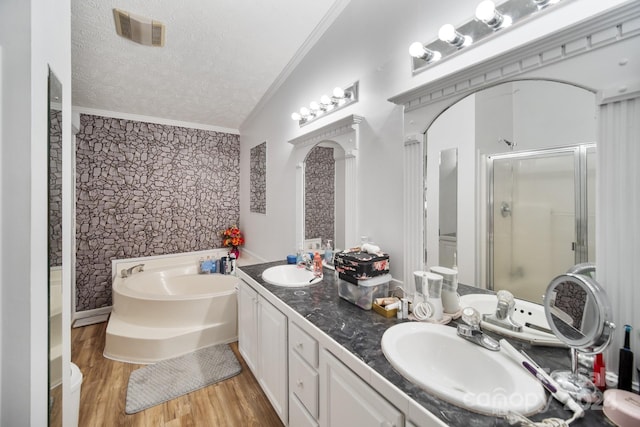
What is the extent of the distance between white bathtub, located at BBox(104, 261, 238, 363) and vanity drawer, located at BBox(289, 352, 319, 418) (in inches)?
58.0

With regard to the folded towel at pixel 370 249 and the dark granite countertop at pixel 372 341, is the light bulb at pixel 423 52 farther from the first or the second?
the dark granite countertop at pixel 372 341

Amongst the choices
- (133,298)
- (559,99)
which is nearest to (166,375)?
(133,298)

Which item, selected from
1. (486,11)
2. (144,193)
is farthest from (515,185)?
(144,193)

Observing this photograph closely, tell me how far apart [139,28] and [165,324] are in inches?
96.1

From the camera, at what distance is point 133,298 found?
100 inches

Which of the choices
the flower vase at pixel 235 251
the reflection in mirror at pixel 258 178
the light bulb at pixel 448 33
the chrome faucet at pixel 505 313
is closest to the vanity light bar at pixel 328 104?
the light bulb at pixel 448 33

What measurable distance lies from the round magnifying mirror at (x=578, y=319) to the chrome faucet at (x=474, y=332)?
17 cm

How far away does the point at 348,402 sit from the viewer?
3.23 feet

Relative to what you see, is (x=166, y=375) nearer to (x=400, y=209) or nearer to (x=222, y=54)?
(x=400, y=209)

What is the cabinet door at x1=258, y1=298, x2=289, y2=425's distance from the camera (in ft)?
4.83

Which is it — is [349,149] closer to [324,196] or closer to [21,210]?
[324,196]

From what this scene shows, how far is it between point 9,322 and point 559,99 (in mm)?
1806

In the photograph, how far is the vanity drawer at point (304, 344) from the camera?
1.20 meters

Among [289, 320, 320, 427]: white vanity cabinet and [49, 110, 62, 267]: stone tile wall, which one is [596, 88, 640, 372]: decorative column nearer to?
[289, 320, 320, 427]: white vanity cabinet
